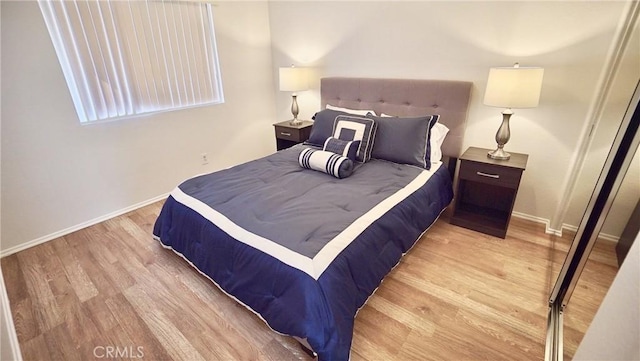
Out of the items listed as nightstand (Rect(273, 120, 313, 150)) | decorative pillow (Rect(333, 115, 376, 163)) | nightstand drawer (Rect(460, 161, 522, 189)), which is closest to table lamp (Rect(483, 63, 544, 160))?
nightstand drawer (Rect(460, 161, 522, 189))

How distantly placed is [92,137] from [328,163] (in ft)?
6.86

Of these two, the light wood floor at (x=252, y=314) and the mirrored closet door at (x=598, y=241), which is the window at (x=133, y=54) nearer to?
the light wood floor at (x=252, y=314)

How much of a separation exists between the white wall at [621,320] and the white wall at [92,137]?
3.37 meters

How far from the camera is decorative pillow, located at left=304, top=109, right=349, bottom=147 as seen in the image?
2.82 meters

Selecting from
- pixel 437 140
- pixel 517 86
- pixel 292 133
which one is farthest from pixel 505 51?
pixel 292 133

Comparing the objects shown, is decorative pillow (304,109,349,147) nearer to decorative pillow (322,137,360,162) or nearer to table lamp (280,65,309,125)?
decorative pillow (322,137,360,162)

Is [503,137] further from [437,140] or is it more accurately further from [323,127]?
[323,127]

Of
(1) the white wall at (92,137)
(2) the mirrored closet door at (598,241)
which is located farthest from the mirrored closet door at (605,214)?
(1) the white wall at (92,137)

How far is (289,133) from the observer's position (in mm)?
3449

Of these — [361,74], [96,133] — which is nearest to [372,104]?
[361,74]

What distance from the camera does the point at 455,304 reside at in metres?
1.74

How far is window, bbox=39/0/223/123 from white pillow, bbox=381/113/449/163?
2460 mm

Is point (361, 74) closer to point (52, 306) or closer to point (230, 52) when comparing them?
point (230, 52)

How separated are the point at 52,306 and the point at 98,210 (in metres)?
1.13
